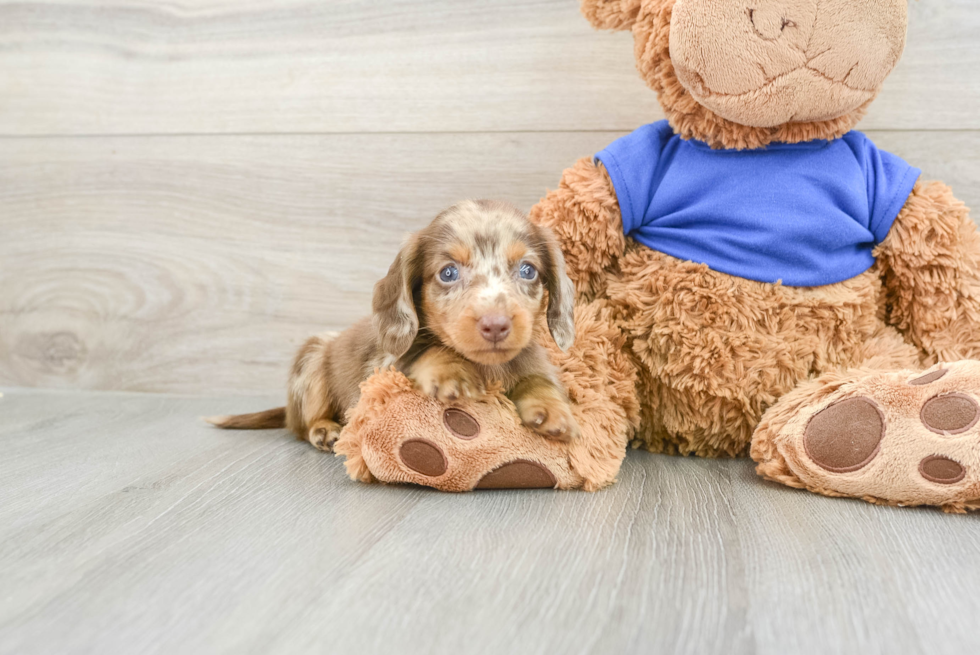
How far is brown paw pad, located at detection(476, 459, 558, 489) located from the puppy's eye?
1.29ft

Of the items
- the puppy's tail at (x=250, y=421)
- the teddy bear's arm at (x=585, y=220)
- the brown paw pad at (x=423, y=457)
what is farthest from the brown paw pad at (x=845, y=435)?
the puppy's tail at (x=250, y=421)

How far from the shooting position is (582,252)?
179 centimetres

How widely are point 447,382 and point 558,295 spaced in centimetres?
33

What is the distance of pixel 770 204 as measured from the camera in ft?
5.51

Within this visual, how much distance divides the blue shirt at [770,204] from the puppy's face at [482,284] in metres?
0.28

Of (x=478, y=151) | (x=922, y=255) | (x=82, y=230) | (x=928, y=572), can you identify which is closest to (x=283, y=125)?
(x=478, y=151)

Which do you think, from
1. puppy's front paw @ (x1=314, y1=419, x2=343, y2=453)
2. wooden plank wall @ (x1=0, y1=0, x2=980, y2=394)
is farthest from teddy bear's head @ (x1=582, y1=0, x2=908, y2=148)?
puppy's front paw @ (x1=314, y1=419, x2=343, y2=453)

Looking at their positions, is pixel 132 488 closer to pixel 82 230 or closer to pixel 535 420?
pixel 535 420

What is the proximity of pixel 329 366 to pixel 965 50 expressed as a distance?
1.89 m

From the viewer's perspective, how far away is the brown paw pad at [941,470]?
136 centimetres

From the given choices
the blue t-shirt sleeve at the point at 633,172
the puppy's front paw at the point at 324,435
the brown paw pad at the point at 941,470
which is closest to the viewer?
the brown paw pad at the point at 941,470

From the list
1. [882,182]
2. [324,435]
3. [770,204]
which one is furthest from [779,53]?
[324,435]

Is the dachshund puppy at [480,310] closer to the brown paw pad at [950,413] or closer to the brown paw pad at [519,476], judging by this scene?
the brown paw pad at [519,476]

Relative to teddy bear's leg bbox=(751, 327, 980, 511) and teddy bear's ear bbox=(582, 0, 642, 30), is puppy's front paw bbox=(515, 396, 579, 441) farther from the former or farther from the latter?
teddy bear's ear bbox=(582, 0, 642, 30)
